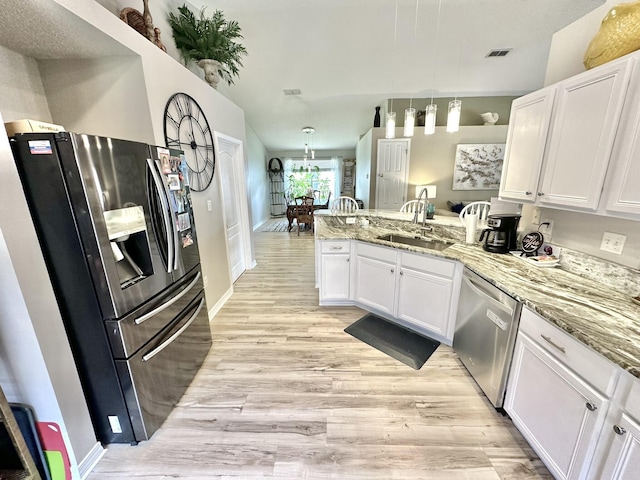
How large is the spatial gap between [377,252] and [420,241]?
0.51 metres

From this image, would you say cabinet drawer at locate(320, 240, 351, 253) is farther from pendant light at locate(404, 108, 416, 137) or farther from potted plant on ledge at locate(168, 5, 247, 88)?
potted plant on ledge at locate(168, 5, 247, 88)

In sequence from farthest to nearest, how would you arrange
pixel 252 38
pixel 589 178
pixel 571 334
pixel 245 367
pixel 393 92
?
pixel 393 92, pixel 252 38, pixel 245 367, pixel 589 178, pixel 571 334

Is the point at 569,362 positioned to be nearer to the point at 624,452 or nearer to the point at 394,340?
the point at 624,452

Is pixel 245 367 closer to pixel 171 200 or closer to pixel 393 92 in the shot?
pixel 171 200

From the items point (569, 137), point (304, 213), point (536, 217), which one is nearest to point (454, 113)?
point (569, 137)

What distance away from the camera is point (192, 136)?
2418 mm

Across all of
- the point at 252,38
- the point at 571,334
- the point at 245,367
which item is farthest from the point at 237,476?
the point at 252,38

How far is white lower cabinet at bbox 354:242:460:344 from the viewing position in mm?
2080

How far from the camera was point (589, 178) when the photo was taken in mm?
1321

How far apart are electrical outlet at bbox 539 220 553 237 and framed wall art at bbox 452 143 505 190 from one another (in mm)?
4248

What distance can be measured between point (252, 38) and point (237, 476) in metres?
4.80

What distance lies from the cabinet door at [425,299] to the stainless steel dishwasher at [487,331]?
5.3 inches

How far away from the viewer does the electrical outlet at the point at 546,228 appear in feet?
6.16

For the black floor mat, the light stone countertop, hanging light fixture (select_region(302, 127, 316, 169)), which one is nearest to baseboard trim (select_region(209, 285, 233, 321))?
the black floor mat
